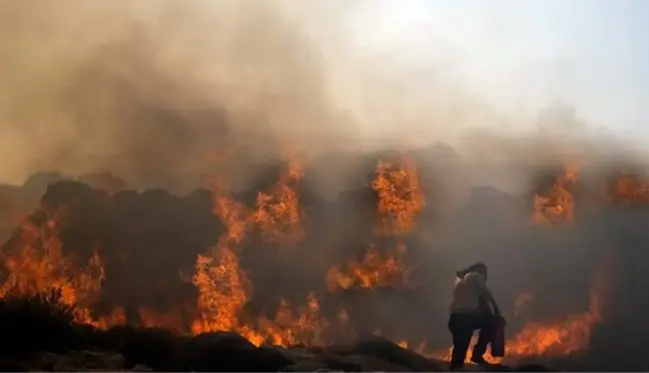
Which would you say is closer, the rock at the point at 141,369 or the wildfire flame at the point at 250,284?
the rock at the point at 141,369

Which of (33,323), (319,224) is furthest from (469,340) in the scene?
(33,323)

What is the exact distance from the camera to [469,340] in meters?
5.84

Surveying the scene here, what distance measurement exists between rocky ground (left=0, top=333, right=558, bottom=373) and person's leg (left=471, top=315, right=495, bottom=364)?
127mm

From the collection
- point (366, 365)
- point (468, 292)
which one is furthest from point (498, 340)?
point (366, 365)

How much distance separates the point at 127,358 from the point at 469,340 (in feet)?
8.95

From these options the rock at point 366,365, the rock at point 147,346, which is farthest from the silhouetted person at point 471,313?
the rock at point 147,346

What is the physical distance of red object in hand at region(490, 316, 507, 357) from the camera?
19.1 ft

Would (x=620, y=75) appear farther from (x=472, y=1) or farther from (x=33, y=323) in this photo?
(x=33, y=323)

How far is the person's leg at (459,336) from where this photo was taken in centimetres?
578

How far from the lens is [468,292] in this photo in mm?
5934

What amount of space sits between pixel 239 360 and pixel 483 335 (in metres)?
1.98

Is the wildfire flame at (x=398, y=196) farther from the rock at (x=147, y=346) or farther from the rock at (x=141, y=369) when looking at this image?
the rock at (x=141, y=369)

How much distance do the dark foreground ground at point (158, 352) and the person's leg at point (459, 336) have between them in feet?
0.36

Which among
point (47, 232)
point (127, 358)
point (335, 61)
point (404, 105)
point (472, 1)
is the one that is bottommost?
point (127, 358)
